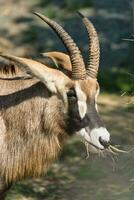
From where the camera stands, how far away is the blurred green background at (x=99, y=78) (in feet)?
38.1

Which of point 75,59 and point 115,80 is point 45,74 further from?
point 115,80

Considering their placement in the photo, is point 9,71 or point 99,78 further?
point 99,78

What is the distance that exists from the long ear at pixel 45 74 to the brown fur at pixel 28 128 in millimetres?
133

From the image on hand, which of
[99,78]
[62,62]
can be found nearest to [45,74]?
[62,62]

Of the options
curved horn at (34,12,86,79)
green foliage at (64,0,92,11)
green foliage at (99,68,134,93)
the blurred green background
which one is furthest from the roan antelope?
green foliage at (64,0,92,11)

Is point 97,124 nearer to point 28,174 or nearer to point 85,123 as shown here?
point 85,123

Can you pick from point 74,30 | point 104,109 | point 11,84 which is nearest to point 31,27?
point 74,30

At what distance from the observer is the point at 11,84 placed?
9312 mm

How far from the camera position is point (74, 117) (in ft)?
29.1

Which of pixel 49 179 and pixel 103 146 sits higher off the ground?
pixel 103 146

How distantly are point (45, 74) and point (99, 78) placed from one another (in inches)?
288

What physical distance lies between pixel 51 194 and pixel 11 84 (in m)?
2.83

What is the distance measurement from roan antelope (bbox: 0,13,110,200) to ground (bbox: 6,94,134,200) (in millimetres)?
1831

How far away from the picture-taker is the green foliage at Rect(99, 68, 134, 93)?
15.8 meters
